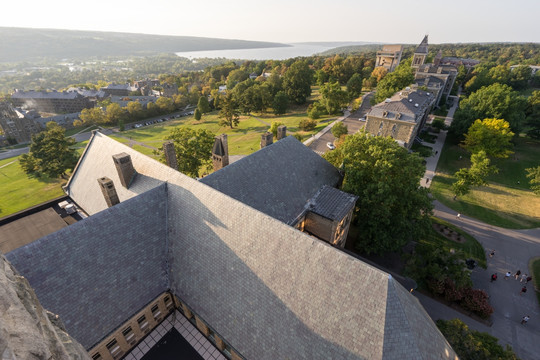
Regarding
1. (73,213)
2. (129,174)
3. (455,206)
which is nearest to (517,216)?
(455,206)


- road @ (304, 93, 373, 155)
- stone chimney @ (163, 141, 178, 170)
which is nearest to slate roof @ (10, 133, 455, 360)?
stone chimney @ (163, 141, 178, 170)

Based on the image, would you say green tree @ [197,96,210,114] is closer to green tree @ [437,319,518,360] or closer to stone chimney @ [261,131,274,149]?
stone chimney @ [261,131,274,149]

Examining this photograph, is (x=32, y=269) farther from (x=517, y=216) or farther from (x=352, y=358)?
(x=517, y=216)

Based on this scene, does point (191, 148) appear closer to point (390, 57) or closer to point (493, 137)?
point (493, 137)

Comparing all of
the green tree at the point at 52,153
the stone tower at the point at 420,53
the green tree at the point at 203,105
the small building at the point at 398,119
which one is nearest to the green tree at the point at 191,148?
the green tree at the point at 52,153

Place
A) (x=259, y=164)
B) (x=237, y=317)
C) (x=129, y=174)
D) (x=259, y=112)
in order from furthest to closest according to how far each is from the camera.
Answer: (x=259, y=112) < (x=259, y=164) < (x=129, y=174) < (x=237, y=317)

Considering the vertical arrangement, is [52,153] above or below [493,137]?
below

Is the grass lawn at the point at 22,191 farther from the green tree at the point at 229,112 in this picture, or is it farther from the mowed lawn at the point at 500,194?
the mowed lawn at the point at 500,194

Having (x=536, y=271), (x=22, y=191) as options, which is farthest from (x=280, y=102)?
(x=536, y=271)
